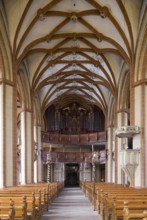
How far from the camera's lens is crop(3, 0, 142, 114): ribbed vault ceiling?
1975 centimetres

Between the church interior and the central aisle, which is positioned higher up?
the church interior

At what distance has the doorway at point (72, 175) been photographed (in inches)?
1874

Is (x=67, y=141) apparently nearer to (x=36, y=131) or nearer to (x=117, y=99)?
(x=36, y=131)

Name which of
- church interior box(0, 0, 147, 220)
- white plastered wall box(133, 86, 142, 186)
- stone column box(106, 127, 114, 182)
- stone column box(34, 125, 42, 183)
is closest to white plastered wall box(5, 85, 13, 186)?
church interior box(0, 0, 147, 220)

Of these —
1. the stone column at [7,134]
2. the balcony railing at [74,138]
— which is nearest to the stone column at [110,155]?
the balcony railing at [74,138]

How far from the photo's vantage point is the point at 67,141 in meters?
42.3

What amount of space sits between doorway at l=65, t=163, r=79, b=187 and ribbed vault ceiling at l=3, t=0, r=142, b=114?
17.2 metres

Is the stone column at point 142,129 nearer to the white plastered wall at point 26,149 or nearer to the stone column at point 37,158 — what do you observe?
the white plastered wall at point 26,149

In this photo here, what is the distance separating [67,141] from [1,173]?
75.4 feet

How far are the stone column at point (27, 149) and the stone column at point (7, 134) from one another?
7.15 m

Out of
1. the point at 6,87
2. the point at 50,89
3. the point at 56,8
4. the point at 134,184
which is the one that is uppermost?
the point at 56,8

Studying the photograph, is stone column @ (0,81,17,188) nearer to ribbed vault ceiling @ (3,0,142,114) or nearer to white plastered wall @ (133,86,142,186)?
ribbed vault ceiling @ (3,0,142,114)

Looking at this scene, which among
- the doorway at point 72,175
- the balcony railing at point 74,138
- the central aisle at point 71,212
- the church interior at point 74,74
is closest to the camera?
the central aisle at point 71,212

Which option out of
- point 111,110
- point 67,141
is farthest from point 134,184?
point 67,141
